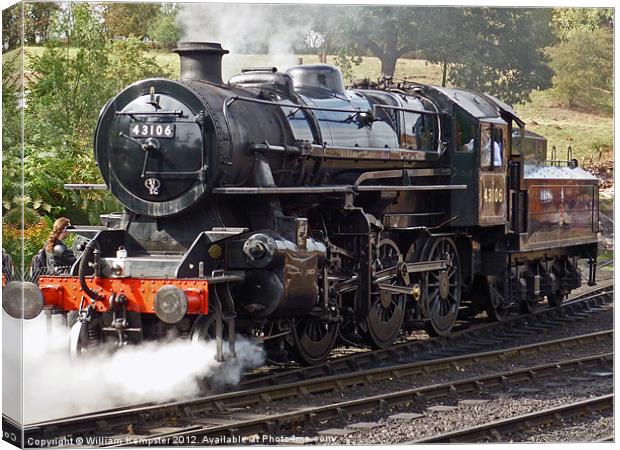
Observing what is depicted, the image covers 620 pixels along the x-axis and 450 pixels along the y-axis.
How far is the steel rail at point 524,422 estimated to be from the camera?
9.59 m

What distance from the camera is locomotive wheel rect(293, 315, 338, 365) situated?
489 inches

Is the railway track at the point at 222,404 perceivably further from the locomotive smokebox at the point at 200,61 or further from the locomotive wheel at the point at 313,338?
the locomotive smokebox at the point at 200,61

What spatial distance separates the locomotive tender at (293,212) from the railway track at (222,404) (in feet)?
1.63

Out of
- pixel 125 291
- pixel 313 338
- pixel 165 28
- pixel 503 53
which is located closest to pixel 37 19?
pixel 165 28

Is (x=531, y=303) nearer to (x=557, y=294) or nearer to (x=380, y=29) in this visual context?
(x=557, y=294)

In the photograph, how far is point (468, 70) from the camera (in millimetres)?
14883

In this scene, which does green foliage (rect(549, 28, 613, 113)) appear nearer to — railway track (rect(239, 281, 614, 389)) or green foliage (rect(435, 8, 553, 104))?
green foliage (rect(435, 8, 553, 104))

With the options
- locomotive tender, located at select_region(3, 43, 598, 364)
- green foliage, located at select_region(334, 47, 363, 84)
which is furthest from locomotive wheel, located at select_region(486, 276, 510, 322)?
green foliage, located at select_region(334, 47, 363, 84)

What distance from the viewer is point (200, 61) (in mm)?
11625

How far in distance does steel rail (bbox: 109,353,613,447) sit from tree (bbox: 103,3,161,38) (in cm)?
375

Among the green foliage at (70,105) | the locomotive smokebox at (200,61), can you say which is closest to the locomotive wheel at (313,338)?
the locomotive smokebox at (200,61)

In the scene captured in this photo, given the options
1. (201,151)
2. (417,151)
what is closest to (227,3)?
(201,151)

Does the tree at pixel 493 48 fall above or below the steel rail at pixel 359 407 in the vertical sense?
above

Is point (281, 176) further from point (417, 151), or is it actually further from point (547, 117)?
point (547, 117)
